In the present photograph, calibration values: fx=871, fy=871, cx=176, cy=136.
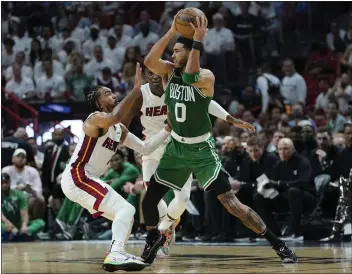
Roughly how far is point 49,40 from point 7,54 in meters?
1.06

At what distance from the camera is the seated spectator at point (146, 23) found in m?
20.0

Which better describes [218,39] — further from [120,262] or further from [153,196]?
[120,262]

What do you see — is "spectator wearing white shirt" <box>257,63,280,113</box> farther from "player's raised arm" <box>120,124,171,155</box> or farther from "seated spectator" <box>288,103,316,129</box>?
"player's raised arm" <box>120,124,171,155</box>

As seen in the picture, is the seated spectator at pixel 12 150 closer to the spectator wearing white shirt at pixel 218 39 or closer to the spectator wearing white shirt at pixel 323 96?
the spectator wearing white shirt at pixel 218 39

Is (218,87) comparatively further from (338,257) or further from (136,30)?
(338,257)

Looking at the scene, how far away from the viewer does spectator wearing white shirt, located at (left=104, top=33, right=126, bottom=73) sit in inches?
766

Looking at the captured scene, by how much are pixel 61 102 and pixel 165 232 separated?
896 centimetres

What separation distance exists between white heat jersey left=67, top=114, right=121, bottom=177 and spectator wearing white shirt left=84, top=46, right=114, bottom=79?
1074 centimetres

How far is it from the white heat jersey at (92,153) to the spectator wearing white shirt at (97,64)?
35.2ft

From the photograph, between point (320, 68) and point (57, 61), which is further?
Answer: point (57, 61)

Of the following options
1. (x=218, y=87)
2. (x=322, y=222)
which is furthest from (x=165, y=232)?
(x=218, y=87)

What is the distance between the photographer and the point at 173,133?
28.9 ft

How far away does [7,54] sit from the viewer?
20.9m

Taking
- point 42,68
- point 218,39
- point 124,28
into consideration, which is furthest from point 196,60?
point 124,28
